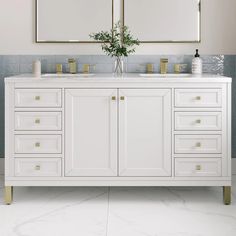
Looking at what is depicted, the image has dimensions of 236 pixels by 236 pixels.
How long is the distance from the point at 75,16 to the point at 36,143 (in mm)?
1173

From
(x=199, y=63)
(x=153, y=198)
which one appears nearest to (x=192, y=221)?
(x=153, y=198)

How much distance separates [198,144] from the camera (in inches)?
149

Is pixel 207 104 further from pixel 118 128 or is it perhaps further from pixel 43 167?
pixel 43 167

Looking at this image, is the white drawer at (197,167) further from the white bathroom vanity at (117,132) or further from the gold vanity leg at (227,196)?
the gold vanity leg at (227,196)

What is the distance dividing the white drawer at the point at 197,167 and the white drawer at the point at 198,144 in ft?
0.19

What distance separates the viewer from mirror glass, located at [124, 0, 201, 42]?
443 cm

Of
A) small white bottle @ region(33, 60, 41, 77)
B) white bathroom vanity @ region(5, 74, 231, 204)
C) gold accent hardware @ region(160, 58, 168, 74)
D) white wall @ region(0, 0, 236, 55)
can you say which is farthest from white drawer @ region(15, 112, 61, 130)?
gold accent hardware @ region(160, 58, 168, 74)

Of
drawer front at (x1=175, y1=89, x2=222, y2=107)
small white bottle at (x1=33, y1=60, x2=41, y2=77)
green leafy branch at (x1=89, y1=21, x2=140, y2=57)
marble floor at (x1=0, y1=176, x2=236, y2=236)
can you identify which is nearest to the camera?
marble floor at (x1=0, y1=176, x2=236, y2=236)

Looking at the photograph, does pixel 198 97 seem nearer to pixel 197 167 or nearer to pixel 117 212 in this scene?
pixel 197 167

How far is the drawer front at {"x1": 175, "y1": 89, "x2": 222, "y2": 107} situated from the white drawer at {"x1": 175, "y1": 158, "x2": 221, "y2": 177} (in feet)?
1.18

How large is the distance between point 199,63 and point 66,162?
131 cm

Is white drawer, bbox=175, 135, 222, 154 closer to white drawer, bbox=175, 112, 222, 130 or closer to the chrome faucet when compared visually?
white drawer, bbox=175, 112, 222, 130

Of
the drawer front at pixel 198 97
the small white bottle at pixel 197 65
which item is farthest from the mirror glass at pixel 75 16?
the drawer front at pixel 198 97

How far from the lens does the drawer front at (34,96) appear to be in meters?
3.76
